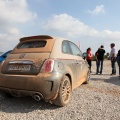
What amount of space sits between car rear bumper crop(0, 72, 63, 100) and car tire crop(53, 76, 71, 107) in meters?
0.18

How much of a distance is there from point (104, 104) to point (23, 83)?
206 cm

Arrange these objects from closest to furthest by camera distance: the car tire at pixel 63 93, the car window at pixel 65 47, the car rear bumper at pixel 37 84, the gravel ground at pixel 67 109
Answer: the gravel ground at pixel 67 109, the car rear bumper at pixel 37 84, the car tire at pixel 63 93, the car window at pixel 65 47

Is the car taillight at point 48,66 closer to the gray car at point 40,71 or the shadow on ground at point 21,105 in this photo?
the gray car at point 40,71

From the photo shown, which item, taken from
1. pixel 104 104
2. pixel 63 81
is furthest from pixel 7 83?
pixel 104 104

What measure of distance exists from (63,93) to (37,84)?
80 centimetres

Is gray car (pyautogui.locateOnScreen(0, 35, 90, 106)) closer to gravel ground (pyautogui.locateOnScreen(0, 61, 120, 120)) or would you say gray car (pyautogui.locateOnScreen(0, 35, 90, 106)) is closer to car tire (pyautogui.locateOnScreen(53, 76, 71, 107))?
car tire (pyautogui.locateOnScreen(53, 76, 71, 107))

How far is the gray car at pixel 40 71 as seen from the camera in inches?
160

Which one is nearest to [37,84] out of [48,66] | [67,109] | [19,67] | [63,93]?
[48,66]

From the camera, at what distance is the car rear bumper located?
4.04 metres

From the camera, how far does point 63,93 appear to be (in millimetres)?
4555

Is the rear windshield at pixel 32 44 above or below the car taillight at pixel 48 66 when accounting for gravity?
above

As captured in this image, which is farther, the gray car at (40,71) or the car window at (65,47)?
the car window at (65,47)

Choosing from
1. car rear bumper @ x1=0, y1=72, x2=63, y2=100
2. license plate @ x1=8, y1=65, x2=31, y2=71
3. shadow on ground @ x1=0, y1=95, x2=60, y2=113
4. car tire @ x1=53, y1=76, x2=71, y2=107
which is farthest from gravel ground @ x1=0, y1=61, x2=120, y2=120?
license plate @ x1=8, y1=65, x2=31, y2=71

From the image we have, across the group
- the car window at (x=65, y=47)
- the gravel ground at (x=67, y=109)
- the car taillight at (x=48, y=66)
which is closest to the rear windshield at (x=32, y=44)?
the car window at (x=65, y=47)
